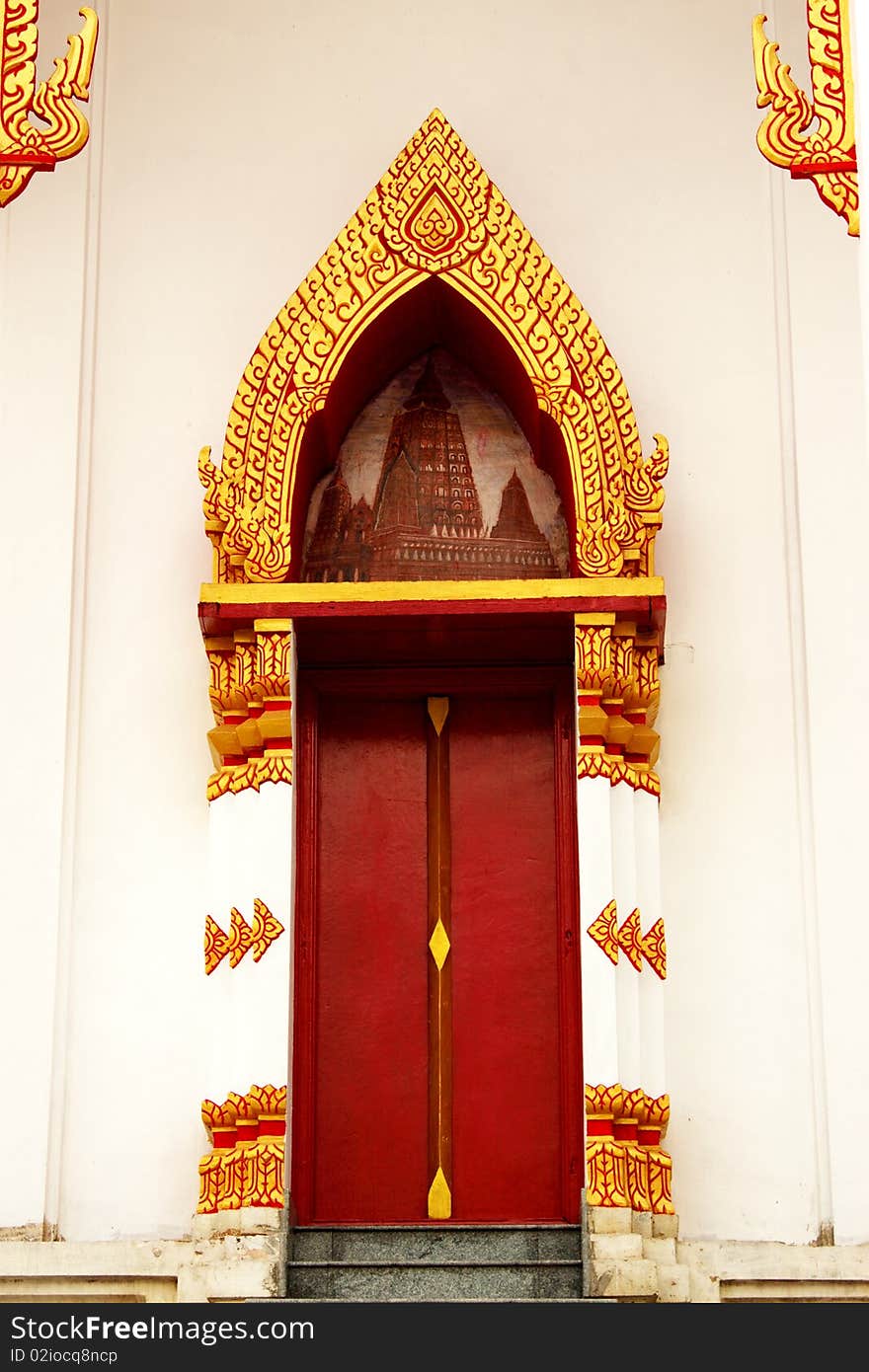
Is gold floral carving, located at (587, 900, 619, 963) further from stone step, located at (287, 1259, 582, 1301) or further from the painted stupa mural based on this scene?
the painted stupa mural

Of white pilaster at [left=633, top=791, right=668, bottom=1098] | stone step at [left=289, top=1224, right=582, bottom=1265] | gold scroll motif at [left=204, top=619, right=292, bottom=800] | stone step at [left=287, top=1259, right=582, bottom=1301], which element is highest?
gold scroll motif at [left=204, top=619, right=292, bottom=800]

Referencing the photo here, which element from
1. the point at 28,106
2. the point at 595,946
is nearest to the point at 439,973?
the point at 595,946

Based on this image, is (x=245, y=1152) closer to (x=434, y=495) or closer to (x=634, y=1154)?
(x=634, y=1154)

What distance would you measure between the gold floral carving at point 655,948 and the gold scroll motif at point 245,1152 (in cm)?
123

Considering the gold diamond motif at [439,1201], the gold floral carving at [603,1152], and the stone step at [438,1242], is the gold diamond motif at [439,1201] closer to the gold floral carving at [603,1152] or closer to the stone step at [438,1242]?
the stone step at [438,1242]

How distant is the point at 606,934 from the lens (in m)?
6.87

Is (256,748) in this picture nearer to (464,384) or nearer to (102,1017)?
(102,1017)

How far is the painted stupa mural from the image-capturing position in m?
7.60

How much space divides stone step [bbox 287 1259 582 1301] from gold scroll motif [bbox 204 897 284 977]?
3.19 feet

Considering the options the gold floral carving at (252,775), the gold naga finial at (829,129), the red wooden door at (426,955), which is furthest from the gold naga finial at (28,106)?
the red wooden door at (426,955)

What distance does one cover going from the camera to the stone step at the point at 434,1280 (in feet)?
21.8

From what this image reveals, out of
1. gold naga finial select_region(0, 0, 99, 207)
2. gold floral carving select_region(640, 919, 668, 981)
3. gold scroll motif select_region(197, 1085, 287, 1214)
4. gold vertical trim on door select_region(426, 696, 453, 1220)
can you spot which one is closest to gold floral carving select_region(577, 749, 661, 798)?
gold floral carving select_region(640, 919, 668, 981)

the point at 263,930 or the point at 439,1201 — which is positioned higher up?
the point at 263,930

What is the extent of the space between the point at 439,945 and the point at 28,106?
314 centimetres
